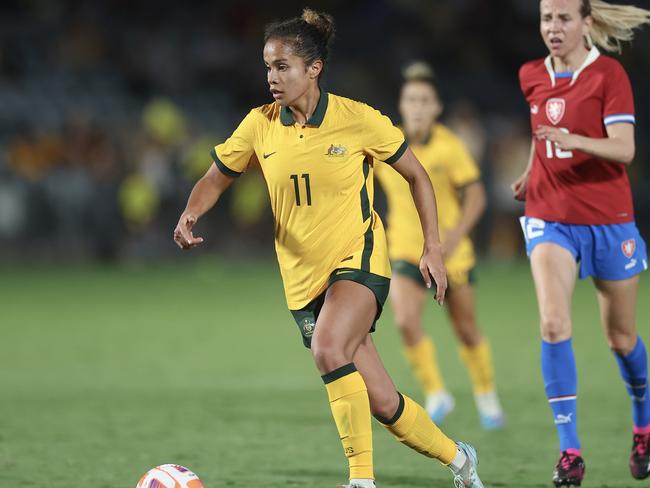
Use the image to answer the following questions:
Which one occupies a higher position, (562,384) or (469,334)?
(469,334)

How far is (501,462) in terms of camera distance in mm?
6875

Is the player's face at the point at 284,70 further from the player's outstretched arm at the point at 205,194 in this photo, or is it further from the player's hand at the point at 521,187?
the player's hand at the point at 521,187

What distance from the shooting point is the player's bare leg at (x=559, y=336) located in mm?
6113

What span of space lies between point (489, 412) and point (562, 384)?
Result: 206cm

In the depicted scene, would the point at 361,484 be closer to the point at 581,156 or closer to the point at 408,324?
the point at 581,156

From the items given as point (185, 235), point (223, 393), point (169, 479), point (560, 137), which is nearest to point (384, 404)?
point (169, 479)

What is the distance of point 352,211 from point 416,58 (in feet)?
59.5

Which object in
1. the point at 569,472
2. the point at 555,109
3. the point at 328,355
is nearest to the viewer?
the point at 328,355

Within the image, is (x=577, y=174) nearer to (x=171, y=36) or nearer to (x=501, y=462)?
(x=501, y=462)

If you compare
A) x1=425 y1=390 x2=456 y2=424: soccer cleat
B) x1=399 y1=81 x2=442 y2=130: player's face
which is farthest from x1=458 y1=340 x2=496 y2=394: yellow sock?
x1=399 y1=81 x2=442 y2=130: player's face

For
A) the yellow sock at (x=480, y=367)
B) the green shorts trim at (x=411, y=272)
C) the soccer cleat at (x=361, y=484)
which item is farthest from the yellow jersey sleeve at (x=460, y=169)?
the soccer cleat at (x=361, y=484)

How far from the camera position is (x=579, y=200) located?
247 inches

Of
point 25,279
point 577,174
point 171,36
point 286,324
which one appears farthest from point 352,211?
point 171,36

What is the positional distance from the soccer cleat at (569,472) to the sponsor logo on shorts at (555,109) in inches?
64.8
